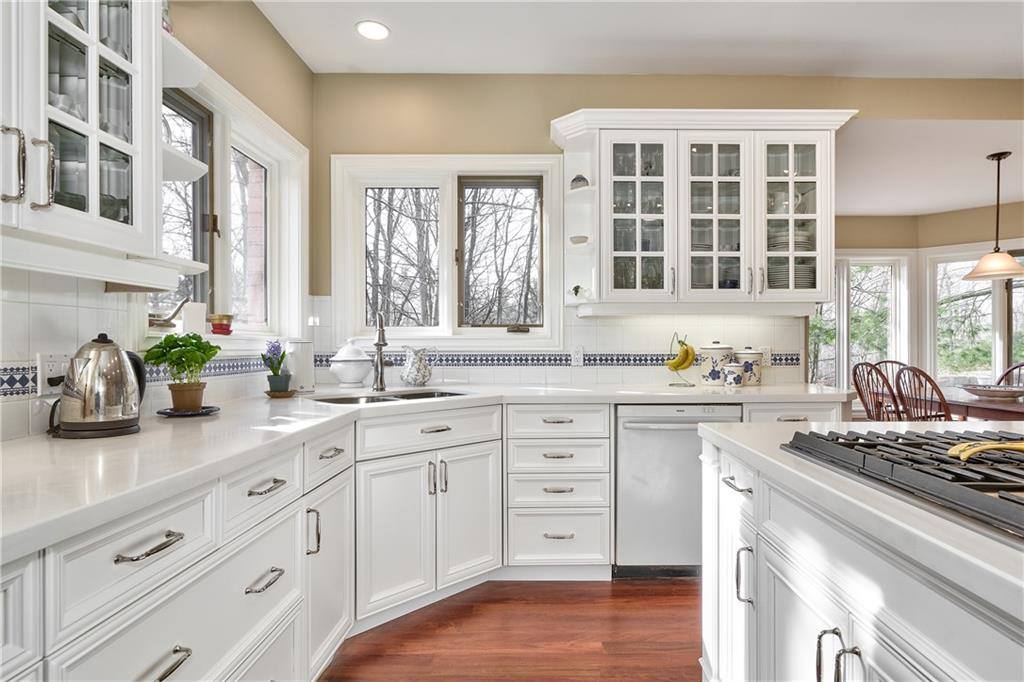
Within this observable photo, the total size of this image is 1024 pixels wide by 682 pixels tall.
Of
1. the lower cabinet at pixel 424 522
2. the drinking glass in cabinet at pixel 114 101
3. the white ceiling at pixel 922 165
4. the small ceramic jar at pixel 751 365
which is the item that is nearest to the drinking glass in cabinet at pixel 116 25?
the drinking glass in cabinet at pixel 114 101

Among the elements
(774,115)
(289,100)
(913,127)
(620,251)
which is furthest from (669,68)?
(289,100)

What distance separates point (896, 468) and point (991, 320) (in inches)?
264

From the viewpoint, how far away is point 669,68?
Answer: 3207mm

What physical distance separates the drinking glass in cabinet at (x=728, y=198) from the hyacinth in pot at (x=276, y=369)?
7.69 feet

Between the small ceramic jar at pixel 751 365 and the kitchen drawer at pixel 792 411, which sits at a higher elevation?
the small ceramic jar at pixel 751 365

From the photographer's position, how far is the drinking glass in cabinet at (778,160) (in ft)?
9.94

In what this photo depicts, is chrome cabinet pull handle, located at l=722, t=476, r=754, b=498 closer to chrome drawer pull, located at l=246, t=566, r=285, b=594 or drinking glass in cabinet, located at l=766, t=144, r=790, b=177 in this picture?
chrome drawer pull, located at l=246, t=566, r=285, b=594

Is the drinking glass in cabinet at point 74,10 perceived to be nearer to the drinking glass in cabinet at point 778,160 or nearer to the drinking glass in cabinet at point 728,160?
the drinking glass in cabinet at point 728,160

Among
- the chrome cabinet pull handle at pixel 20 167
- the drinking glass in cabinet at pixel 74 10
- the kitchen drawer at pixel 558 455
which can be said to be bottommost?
the kitchen drawer at pixel 558 455

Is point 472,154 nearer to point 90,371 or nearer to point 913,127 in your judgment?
point 90,371

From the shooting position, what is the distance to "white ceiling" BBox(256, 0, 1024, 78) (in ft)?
8.73

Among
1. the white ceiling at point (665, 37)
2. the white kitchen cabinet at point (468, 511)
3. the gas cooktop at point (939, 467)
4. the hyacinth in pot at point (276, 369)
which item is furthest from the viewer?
the white ceiling at point (665, 37)

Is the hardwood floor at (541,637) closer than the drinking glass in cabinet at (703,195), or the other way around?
the hardwood floor at (541,637)

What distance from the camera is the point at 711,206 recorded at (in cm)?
303
